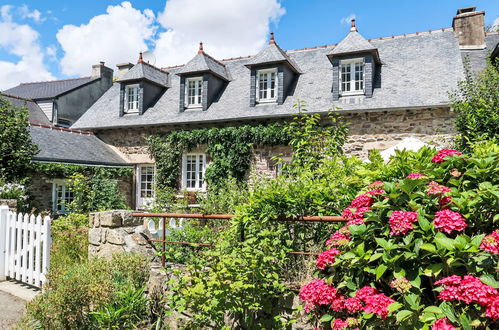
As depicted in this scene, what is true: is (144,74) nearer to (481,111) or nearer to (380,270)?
(481,111)

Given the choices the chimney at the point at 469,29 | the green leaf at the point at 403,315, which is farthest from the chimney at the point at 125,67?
the green leaf at the point at 403,315

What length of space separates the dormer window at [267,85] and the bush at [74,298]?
1073 centimetres

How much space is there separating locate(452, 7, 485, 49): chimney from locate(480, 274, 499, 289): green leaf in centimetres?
1433

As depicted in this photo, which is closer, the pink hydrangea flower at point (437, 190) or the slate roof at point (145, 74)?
the pink hydrangea flower at point (437, 190)

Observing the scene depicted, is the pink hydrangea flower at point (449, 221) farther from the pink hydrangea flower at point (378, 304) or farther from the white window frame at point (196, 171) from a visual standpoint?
the white window frame at point (196, 171)

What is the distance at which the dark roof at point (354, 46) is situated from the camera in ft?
41.6

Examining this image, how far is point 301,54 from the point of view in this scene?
15.8 m

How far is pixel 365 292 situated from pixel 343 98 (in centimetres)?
1090

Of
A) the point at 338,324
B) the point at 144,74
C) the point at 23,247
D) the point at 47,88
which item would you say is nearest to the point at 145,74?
the point at 144,74

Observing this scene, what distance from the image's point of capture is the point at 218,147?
1382 cm

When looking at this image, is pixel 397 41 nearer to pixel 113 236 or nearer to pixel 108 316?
pixel 113 236

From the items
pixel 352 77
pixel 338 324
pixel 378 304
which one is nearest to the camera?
pixel 378 304

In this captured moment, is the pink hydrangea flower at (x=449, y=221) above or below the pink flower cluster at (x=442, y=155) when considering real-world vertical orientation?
below

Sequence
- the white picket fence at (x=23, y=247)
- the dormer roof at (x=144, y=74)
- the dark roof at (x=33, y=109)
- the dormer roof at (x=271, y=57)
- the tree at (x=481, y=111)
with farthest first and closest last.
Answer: the dark roof at (x=33, y=109) → the dormer roof at (x=144, y=74) → the dormer roof at (x=271, y=57) → the tree at (x=481, y=111) → the white picket fence at (x=23, y=247)
